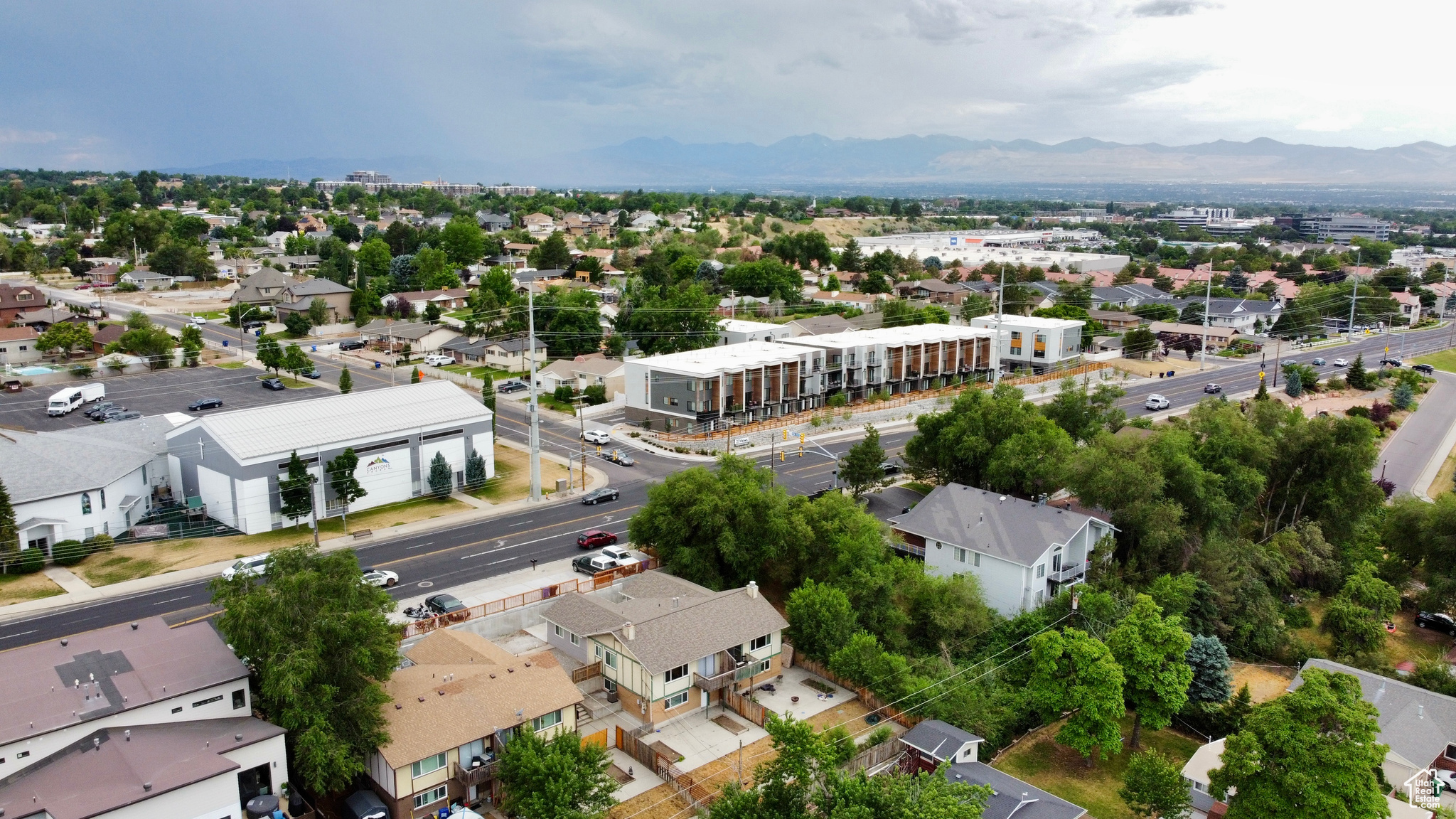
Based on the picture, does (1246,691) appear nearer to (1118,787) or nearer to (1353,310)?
(1118,787)

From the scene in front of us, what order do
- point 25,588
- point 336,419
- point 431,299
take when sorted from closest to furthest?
point 25,588
point 336,419
point 431,299

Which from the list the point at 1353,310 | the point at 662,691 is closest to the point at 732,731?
the point at 662,691

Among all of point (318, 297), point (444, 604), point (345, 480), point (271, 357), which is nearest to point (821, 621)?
point (444, 604)

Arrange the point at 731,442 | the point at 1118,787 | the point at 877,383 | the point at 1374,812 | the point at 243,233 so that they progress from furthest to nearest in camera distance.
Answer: the point at 243,233 → the point at 877,383 → the point at 731,442 → the point at 1118,787 → the point at 1374,812

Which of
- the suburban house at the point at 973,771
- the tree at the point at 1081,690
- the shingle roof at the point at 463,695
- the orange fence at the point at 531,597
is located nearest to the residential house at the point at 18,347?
the orange fence at the point at 531,597

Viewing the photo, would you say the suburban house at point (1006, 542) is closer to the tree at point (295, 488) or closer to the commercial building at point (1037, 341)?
the tree at point (295, 488)

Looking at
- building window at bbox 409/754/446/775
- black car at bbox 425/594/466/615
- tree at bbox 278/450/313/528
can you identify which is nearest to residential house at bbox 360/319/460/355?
tree at bbox 278/450/313/528

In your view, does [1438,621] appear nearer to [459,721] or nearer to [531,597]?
[531,597]
